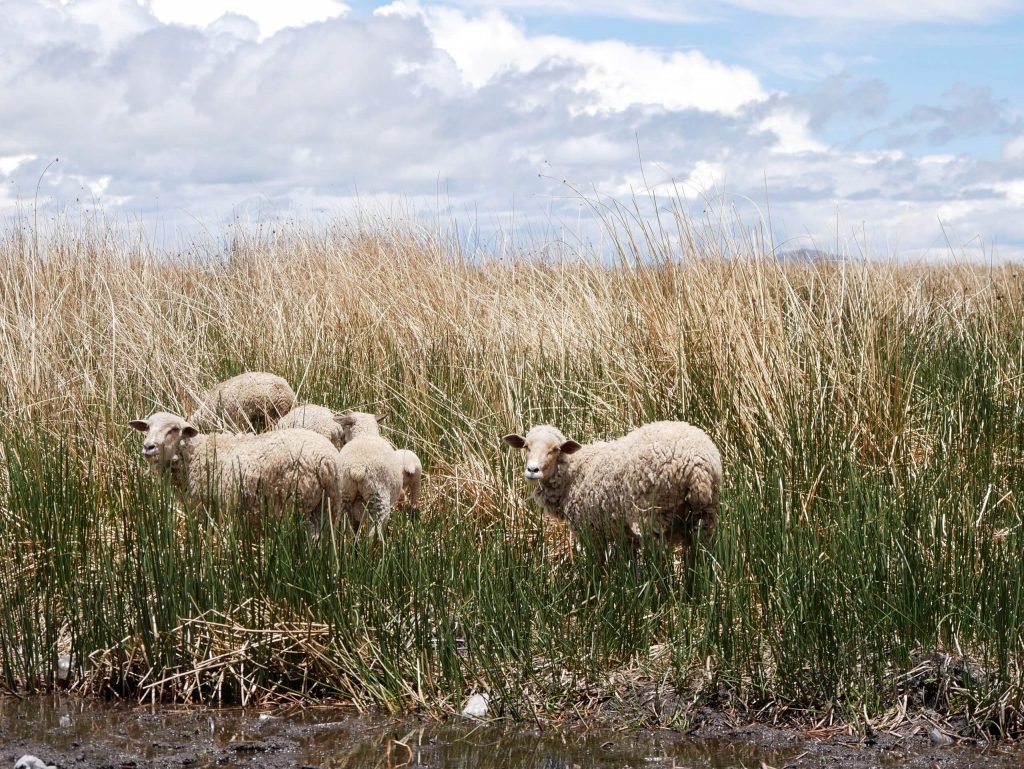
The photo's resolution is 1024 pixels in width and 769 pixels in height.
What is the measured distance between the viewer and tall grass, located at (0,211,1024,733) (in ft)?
15.2

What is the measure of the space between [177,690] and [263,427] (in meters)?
3.37

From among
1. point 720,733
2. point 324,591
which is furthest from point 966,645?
point 324,591

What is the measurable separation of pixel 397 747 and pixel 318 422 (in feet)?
11.0

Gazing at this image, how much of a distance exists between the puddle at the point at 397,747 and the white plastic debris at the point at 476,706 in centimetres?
6

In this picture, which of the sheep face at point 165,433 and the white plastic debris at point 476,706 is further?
the sheep face at point 165,433

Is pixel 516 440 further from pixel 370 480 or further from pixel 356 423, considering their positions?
pixel 356 423

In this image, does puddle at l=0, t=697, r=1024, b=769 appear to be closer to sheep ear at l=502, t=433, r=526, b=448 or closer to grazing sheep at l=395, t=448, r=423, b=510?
sheep ear at l=502, t=433, r=526, b=448

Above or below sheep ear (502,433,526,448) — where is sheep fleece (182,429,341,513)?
below

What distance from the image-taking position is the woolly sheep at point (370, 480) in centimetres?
620

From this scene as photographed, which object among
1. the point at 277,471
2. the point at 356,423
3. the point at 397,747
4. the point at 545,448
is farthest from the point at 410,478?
the point at 397,747

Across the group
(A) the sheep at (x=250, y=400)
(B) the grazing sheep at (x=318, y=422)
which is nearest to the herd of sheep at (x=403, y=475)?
(B) the grazing sheep at (x=318, y=422)

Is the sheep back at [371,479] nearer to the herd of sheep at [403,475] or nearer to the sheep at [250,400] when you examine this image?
the herd of sheep at [403,475]

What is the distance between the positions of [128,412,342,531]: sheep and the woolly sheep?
129 millimetres

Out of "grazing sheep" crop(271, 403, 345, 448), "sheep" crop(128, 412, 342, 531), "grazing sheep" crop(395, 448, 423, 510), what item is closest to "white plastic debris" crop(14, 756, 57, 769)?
"sheep" crop(128, 412, 342, 531)
